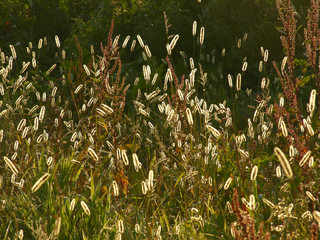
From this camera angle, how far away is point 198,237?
227 centimetres

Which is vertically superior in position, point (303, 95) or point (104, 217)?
point (104, 217)

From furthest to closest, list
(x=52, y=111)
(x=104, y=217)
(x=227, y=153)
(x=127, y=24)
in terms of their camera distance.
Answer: (x=127, y=24), (x=52, y=111), (x=227, y=153), (x=104, y=217)

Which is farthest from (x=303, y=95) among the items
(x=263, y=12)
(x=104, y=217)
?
(x=104, y=217)

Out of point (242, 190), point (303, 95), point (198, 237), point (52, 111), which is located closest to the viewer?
point (198, 237)

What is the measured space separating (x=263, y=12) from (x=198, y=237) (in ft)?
12.2

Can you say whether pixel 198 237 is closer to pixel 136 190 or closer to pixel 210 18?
pixel 136 190

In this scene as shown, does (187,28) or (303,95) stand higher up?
(187,28)

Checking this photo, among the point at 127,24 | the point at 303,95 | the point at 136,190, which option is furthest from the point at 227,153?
the point at 127,24

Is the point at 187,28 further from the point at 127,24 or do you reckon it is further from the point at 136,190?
the point at 136,190

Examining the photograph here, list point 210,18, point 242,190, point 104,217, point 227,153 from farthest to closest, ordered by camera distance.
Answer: point 210,18 < point 227,153 < point 242,190 < point 104,217

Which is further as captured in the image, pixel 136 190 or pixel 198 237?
pixel 136 190

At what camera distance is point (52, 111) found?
3.70 m

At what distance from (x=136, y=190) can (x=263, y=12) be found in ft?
9.96

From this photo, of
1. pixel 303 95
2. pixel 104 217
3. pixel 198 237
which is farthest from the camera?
pixel 303 95
